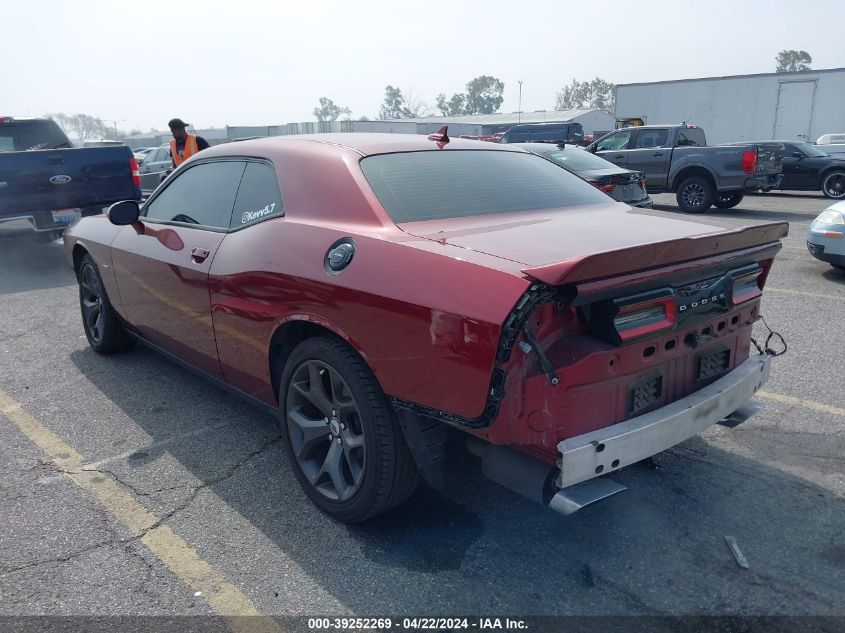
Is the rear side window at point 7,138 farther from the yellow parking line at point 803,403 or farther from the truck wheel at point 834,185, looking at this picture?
the truck wheel at point 834,185

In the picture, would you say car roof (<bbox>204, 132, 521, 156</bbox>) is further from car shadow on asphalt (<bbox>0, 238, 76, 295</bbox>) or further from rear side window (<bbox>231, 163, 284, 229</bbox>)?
car shadow on asphalt (<bbox>0, 238, 76, 295</bbox>)

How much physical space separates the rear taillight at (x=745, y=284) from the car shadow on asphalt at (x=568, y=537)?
3.03 feet

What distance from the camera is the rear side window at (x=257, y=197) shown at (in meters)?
3.28

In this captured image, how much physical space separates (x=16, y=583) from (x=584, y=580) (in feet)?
7.11

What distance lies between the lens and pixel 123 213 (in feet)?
13.7

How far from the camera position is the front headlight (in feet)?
22.9

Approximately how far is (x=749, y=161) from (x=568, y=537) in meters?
11.7

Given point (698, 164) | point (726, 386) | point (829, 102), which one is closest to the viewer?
point (726, 386)

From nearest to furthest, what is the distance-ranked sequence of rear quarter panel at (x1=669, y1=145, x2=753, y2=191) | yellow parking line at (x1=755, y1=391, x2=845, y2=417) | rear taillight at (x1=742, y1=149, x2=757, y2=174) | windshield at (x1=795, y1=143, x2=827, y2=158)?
yellow parking line at (x1=755, y1=391, x2=845, y2=417)
rear taillight at (x1=742, y1=149, x2=757, y2=174)
rear quarter panel at (x1=669, y1=145, x2=753, y2=191)
windshield at (x1=795, y1=143, x2=827, y2=158)

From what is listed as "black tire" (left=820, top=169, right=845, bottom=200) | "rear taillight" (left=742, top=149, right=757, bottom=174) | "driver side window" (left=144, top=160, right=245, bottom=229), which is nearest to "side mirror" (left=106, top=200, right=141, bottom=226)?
"driver side window" (left=144, top=160, right=245, bottom=229)

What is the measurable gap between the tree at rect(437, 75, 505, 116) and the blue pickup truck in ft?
423

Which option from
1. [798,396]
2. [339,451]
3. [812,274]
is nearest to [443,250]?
[339,451]

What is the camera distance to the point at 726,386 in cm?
282

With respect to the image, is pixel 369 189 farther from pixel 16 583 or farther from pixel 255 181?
pixel 16 583
